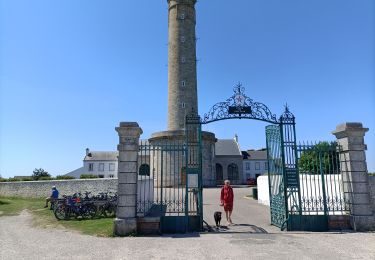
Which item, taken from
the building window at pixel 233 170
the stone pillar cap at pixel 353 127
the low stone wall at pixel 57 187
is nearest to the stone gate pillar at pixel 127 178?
the stone pillar cap at pixel 353 127

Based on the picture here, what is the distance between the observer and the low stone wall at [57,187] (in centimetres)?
1844

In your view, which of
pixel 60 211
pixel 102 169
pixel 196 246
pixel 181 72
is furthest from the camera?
pixel 102 169

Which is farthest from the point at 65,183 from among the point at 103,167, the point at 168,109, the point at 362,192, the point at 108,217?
the point at 103,167

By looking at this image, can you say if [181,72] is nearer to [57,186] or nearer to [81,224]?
[57,186]

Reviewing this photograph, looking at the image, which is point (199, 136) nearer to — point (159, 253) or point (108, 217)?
point (159, 253)

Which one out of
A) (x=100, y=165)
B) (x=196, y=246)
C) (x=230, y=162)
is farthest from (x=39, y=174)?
(x=196, y=246)

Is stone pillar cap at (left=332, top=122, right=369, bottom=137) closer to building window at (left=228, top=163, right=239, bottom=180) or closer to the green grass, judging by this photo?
the green grass

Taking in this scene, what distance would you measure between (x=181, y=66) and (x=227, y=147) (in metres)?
24.5

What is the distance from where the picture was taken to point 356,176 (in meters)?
9.05

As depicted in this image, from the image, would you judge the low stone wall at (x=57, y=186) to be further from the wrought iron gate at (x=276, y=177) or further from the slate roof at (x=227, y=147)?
the slate roof at (x=227, y=147)

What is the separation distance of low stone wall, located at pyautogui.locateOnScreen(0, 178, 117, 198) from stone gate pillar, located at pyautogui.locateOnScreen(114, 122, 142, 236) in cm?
972

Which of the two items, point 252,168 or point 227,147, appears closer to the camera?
point 227,147

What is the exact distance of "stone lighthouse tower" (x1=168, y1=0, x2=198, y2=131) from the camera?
100.0ft

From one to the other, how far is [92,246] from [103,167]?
5043 centimetres
